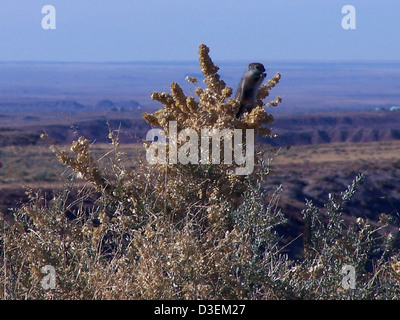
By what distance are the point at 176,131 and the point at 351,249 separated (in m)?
1.54

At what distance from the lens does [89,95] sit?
157 meters

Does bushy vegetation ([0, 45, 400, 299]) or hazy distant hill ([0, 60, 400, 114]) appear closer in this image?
bushy vegetation ([0, 45, 400, 299])

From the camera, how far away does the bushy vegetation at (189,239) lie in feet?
14.1

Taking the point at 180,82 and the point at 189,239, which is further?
the point at 180,82

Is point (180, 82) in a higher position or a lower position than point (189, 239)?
lower

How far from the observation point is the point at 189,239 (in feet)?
14.1

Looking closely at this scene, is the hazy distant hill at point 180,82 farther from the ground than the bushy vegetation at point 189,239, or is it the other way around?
the bushy vegetation at point 189,239

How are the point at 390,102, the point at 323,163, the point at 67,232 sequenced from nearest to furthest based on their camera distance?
the point at 67,232 → the point at 323,163 → the point at 390,102

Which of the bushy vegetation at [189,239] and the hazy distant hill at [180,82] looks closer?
the bushy vegetation at [189,239]

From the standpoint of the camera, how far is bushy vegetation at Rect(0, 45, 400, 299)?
4312mm

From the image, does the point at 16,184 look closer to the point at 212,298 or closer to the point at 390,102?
the point at 212,298

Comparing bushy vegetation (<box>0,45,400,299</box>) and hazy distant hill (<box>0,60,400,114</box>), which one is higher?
bushy vegetation (<box>0,45,400,299</box>)

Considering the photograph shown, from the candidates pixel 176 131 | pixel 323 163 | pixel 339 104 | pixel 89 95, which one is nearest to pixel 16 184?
pixel 323 163
